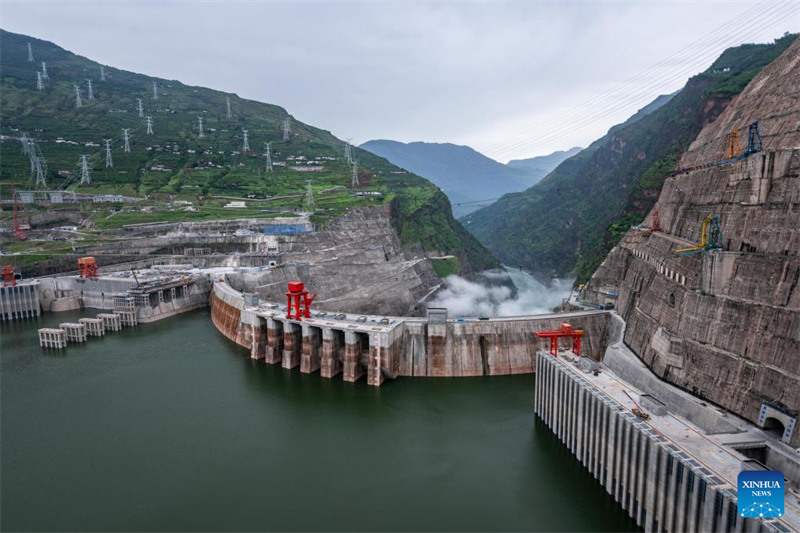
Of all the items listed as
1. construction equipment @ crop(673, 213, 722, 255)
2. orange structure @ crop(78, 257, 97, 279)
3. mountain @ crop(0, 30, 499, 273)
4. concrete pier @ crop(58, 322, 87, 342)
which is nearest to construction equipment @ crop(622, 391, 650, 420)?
construction equipment @ crop(673, 213, 722, 255)

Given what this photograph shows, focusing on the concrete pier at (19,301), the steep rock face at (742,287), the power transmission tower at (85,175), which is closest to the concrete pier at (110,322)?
the concrete pier at (19,301)

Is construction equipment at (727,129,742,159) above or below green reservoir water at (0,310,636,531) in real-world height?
above

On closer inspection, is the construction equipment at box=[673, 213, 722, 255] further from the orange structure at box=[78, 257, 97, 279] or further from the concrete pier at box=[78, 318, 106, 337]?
the orange structure at box=[78, 257, 97, 279]

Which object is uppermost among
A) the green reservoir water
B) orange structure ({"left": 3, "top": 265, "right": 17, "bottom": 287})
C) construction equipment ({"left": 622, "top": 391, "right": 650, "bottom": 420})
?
orange structure ({"left": 3, "top": 265, "right": 17, "bottom": 287})

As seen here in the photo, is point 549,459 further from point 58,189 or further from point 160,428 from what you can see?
point 58,189

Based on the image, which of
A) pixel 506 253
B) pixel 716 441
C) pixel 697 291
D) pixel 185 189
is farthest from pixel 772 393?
pixel 506 253

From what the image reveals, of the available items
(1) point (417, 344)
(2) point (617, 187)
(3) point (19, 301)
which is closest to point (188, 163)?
(3) point (19, 301)
